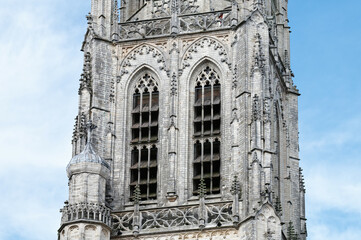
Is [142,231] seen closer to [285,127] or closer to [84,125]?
[84,125]

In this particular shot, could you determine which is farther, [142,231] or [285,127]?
[285,127]

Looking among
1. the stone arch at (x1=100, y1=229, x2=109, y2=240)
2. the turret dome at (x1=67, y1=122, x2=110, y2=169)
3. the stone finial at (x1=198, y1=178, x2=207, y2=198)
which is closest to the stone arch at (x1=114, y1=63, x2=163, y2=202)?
the turret dome at (x1=67, y1=122, x2=110, y2=169)

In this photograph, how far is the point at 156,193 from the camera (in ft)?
180

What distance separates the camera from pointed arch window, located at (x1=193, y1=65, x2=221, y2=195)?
5466 centimetres

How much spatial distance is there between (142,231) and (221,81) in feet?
24.7

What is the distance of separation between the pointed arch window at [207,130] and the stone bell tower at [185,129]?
51mm

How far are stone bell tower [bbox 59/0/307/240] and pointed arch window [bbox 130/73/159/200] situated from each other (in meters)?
0.05

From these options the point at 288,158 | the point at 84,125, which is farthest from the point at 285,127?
the point at 84,125

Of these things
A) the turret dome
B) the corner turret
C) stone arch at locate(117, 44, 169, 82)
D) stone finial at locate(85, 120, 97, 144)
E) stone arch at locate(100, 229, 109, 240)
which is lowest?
stone arch at locate(100, 229, 109, 240)

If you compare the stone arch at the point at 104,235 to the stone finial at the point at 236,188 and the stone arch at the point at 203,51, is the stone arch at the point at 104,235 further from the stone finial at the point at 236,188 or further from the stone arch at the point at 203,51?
the stone arch at the point at 203,51

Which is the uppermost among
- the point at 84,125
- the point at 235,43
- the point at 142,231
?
the point at 235,43

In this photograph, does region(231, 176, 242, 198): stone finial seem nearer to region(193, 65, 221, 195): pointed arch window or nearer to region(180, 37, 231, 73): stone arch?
region(193, 65, 221, 195): pointed arch window

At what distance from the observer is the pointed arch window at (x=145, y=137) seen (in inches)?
2173

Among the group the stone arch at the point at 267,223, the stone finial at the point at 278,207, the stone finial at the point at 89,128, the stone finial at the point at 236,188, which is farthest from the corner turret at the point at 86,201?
the stone finial at the point at 278,207
